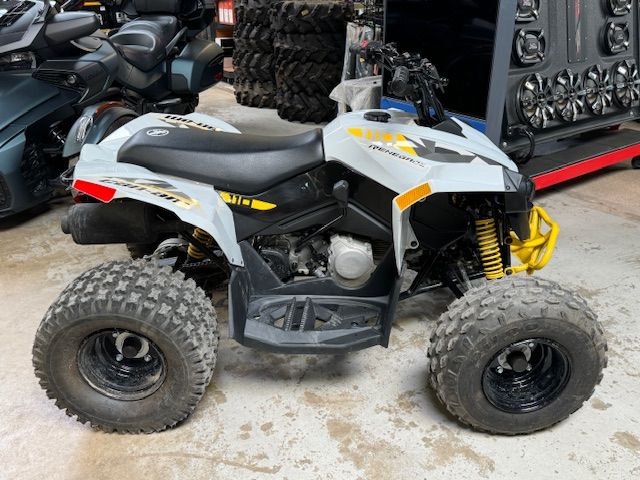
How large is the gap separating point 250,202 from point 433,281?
970 millimetres

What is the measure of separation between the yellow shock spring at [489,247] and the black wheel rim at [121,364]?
1273 millimetres

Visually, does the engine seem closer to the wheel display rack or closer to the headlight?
the wheel display rack

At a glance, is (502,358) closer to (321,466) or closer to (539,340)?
(539,340)

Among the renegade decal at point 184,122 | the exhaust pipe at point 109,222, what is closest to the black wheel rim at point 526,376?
the exhaust pipe at point 109,222

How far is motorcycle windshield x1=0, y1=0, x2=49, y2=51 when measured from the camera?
3.46 m

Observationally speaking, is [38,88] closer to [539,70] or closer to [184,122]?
[184,122]

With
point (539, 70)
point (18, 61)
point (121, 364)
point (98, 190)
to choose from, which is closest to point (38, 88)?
point (18, 61)

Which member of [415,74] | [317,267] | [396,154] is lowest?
[317,267]

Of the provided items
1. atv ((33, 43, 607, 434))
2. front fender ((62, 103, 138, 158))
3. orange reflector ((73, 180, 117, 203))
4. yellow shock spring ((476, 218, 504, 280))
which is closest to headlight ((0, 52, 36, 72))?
front fender ((62, 103, 138, 158))

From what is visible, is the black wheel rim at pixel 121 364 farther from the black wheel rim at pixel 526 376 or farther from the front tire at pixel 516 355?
the black wheel rim at pixel 526 376

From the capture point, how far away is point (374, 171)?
6.60 feet

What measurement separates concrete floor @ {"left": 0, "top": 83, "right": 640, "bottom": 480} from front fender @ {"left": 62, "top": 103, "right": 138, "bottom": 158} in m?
1.10

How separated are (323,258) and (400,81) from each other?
0.77m

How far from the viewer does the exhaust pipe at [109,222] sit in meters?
2.12
